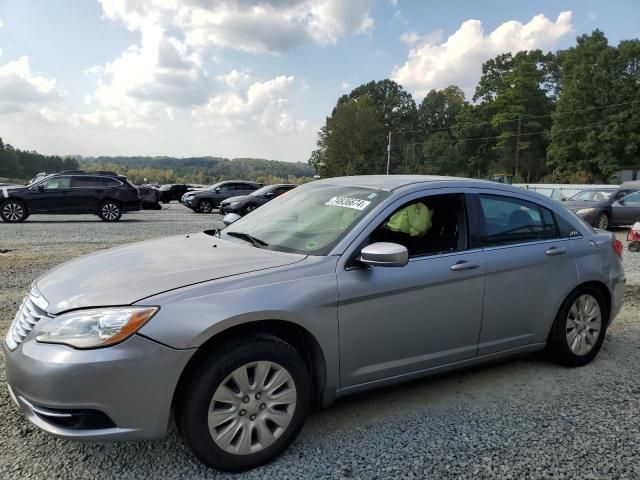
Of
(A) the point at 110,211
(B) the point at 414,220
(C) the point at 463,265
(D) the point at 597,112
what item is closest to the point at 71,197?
(A) the point at 110,211

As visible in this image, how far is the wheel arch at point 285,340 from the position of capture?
2.62m

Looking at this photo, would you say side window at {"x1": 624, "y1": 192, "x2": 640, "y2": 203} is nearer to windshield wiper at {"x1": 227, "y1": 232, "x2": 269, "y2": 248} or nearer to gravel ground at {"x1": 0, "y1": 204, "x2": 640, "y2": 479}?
gravel ground at {"x1": 0, "y1": 204, "x2": 640, "y2": 479}

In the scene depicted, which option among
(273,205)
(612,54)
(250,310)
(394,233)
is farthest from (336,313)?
(612,54)

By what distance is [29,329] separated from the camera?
8.77 feet

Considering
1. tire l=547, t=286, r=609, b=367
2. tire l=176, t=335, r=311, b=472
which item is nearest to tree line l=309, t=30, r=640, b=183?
tire l=547, t=286, r=609, b=367

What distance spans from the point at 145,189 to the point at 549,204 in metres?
22.9

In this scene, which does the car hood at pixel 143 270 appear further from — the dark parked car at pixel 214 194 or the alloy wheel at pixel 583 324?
the dark parked car at pixel 214 194

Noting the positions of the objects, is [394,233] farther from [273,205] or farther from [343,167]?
[343,167]

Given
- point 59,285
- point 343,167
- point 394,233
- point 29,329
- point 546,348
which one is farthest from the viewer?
point 343,167

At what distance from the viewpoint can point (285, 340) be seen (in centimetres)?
296

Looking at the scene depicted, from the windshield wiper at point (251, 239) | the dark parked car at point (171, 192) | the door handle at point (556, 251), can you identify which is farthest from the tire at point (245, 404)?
the dark parked car at point (171, 192)

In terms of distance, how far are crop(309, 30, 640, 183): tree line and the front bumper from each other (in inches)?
2220

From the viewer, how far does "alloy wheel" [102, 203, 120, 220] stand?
17.7 meters

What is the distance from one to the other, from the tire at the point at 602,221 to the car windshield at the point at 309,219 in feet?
46.2
